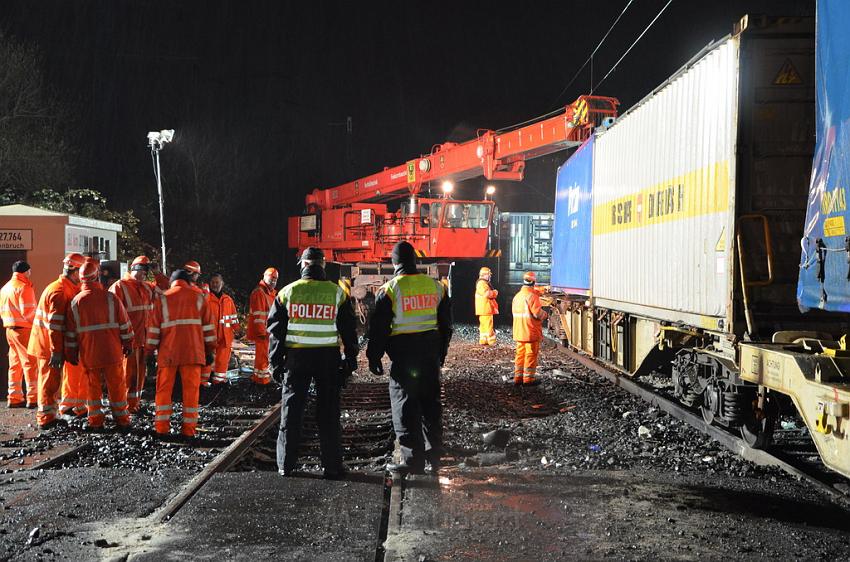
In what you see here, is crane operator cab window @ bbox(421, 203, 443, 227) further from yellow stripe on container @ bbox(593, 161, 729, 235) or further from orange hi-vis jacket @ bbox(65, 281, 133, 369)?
orange hi-vis jacket @ bbox(65, 281, 133, 369)

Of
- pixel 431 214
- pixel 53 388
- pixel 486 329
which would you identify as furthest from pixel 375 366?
pixel 431 214

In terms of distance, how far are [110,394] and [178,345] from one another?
45.9 inches

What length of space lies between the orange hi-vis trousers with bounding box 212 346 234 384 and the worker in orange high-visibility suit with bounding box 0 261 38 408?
2.46 m

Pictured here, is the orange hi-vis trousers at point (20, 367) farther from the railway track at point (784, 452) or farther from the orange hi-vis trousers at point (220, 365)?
the railway track at point (784, 452)

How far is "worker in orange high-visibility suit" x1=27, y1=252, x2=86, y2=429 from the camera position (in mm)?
7500

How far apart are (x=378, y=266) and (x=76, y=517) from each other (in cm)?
1500

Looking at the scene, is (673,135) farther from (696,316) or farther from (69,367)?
(69,367)

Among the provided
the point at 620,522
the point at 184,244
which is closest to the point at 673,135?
the point at 620,522

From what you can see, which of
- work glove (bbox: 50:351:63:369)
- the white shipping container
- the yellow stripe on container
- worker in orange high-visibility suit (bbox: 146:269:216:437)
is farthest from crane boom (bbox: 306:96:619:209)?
work glove (bbox: 50:351:63:369)

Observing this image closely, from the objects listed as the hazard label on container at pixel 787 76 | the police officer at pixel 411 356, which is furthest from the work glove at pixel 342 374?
the hazard label on container at pixel 787 76

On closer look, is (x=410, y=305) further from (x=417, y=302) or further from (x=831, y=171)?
(x=831, y=171)

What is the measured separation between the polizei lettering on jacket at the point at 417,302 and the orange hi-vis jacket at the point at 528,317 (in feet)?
15.2

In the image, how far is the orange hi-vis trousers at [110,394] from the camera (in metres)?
7.60

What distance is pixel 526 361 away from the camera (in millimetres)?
10586
